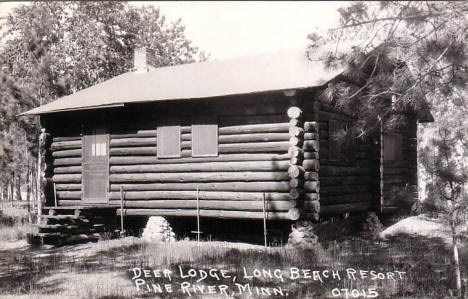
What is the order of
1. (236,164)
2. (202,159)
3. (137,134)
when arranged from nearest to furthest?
(236,164), (202,159), (137,134)

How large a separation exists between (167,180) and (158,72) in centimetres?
578

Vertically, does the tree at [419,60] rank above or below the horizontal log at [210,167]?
above

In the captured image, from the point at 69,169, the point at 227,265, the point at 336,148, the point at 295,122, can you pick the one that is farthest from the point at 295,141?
the point at 69,169

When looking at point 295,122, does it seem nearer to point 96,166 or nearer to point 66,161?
point 96,166

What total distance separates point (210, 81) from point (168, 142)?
2.14 meters

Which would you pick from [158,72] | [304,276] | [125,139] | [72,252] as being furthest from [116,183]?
[304,276]

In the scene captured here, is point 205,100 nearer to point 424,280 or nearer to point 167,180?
point 167,180

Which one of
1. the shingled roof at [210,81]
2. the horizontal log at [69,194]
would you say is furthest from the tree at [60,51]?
the horizontal log at [69,194]

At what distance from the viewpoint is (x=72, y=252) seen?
41.3 feet

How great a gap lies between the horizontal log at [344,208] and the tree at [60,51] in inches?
494

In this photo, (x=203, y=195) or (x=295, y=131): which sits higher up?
(x=295, y=131)

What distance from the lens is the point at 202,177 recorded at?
13312 mm

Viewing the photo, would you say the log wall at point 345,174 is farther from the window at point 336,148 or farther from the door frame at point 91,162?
the door frame at point 91,162

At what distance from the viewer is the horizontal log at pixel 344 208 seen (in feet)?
42.3
